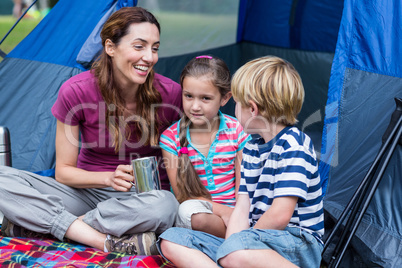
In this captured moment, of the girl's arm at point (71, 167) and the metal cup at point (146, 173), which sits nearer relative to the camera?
the metal cup at point (146, 173)

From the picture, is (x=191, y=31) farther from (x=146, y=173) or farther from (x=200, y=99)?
(x=146, y=173)

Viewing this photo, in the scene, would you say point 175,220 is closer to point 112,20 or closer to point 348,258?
point 348,258

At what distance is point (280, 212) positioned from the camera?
5.36 feet


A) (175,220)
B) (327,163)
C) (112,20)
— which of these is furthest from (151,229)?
(112,20)

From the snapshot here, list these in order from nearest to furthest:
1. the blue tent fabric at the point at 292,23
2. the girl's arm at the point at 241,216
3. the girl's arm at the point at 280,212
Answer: the girl's arm at the point at 280,212
the girl's arm at the point at 241,216
the blue tent fabric at the point at 292,23

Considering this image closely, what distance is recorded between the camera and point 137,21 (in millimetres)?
2170

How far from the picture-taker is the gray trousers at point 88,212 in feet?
6.56

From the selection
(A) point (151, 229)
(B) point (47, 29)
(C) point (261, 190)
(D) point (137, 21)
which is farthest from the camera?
(B) point (47, 29)

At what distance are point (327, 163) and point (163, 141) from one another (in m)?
0.71

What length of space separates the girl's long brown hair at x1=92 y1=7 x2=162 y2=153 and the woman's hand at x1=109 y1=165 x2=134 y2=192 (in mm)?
219

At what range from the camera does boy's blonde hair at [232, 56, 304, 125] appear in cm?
171

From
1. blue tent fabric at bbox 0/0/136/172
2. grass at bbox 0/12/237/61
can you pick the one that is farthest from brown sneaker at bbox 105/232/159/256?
grass at bbox 0/12/237/61

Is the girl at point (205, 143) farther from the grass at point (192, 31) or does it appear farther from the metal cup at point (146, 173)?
the grass at point (192, 31)

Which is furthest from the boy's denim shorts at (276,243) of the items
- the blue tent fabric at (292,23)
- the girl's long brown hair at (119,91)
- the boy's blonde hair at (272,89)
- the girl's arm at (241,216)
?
the blue tent fabric at (292,23)
